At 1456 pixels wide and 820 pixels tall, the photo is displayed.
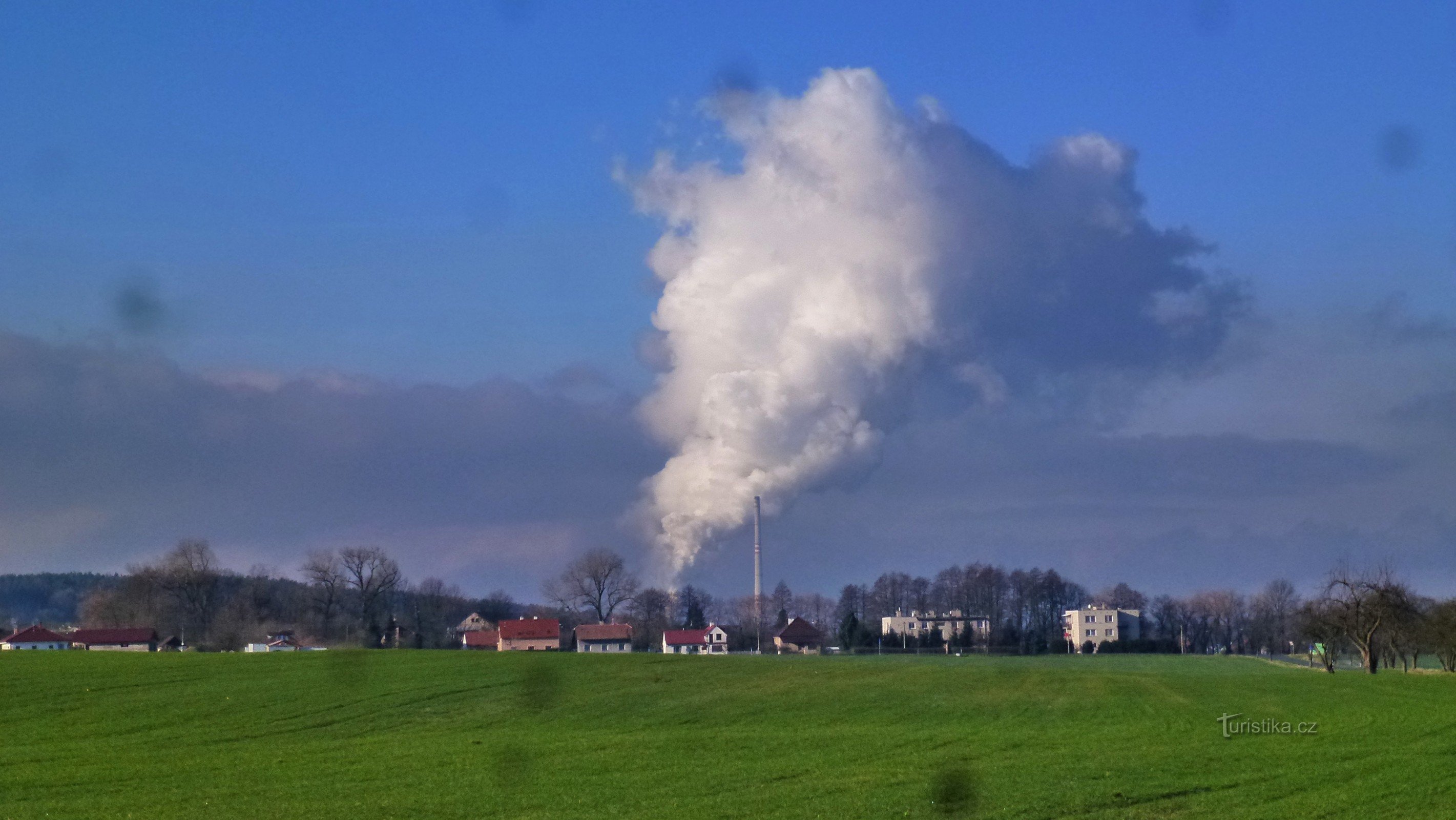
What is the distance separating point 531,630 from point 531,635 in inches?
37.3

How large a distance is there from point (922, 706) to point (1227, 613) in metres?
153

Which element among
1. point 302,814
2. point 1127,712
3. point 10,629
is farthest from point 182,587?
point 302,814

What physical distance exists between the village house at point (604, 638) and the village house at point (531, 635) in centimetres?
260

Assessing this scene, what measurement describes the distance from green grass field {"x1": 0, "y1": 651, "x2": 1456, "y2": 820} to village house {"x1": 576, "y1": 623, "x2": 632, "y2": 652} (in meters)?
67.6

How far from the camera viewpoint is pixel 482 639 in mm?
146000

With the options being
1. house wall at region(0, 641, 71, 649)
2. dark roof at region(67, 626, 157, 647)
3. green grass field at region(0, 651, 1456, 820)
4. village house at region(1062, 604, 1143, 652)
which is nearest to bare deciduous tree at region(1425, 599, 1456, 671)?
green grass field at region(0, 651, 1456, 820)

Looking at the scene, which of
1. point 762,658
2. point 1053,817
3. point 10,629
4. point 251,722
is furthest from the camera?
point 10,629

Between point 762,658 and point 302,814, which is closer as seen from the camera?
point 302,814

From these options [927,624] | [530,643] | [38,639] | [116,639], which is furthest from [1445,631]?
[38,639]

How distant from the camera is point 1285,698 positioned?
57219 millimetres

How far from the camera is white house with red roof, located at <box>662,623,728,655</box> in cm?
14725

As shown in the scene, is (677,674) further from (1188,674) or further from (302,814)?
(302,814)

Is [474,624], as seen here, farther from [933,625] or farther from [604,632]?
[933,625]

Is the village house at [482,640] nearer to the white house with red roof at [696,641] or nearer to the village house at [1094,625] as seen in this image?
the white house with red roof at [696,641]
